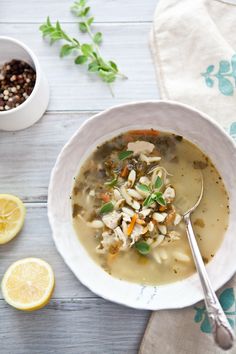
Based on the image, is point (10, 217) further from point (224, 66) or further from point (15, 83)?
point (224, 66)

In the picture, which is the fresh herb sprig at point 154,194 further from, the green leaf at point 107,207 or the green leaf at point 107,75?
the green leaf at point 107,75

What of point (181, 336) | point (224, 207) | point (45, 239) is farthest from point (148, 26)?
point (181, 336)

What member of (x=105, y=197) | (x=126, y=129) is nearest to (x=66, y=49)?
(x=126, y=129)

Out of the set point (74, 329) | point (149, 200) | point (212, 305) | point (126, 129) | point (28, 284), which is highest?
point (126, 129)

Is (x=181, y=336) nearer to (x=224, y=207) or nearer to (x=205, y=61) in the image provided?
(x=224, y=207)

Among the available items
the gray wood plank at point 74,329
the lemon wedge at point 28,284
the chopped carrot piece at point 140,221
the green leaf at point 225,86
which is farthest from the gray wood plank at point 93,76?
the gray wood plank at point 74,329
